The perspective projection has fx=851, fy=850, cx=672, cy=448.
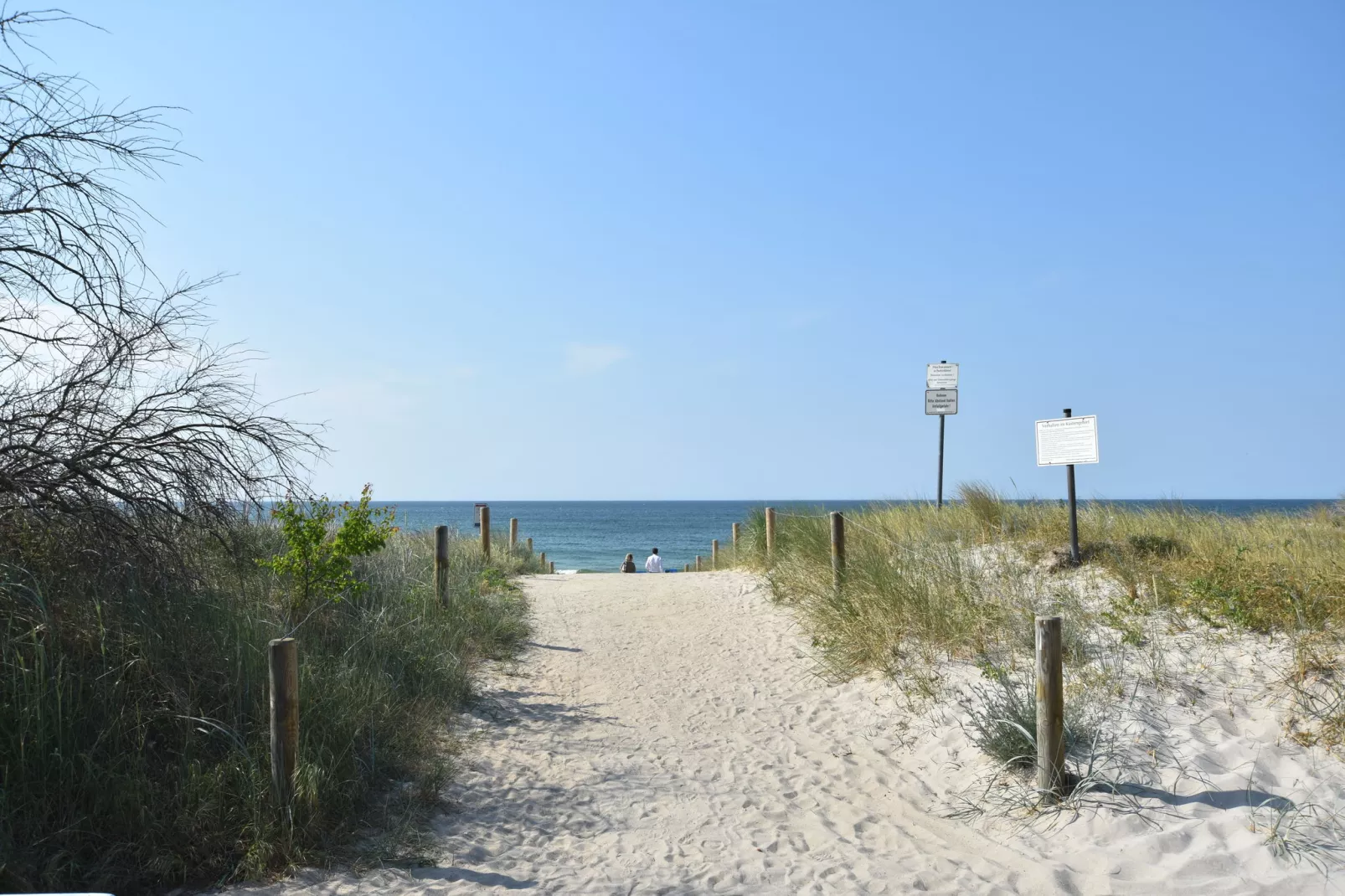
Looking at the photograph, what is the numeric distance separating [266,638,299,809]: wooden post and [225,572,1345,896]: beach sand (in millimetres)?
573

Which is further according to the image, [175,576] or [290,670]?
[175,576]

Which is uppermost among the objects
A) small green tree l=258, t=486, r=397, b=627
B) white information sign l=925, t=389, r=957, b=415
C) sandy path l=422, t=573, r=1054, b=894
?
white information sign l=925, t=389, r=957, b=415

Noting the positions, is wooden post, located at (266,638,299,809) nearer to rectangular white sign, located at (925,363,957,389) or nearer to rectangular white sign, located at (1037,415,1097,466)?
rectangular white sign, located at (1037,415,1097,466)

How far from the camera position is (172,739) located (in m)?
5.36

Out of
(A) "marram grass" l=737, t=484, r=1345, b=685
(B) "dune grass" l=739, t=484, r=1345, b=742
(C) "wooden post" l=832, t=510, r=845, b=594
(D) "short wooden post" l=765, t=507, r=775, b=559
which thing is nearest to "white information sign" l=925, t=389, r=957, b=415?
(A) "marram grass" l=737, t=484, r=1345, b=685

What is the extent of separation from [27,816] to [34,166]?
420 centimetres

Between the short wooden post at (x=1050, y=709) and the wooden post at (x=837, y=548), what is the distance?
5127mm

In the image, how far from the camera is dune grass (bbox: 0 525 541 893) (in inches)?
184

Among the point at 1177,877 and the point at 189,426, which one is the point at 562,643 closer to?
the point at 189,426

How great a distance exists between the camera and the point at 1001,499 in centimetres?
1358

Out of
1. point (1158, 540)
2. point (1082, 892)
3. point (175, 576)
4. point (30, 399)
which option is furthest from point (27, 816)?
point (1158, 540)

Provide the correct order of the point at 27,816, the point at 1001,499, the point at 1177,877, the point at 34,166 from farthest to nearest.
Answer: the point at 1001,499, the point at 34,166, the point at 1177,877, the point at 27,816

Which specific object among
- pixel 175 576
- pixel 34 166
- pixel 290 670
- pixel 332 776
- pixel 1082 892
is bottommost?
pixel 1082 892

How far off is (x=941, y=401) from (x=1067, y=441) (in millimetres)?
6306
